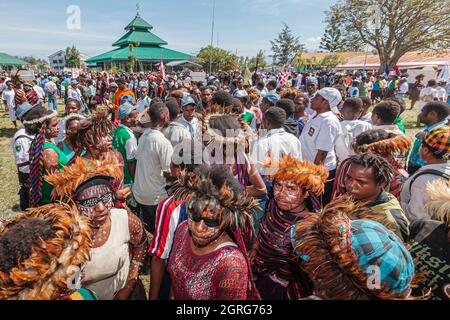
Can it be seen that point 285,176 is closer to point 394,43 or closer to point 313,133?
point 313,133

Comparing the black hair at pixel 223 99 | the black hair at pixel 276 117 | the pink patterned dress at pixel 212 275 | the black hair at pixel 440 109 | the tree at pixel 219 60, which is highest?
the tree at pixel 219 60

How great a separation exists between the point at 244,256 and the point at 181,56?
42.8 m

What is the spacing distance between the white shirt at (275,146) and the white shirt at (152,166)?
0.98m

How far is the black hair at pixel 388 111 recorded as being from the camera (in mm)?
3561

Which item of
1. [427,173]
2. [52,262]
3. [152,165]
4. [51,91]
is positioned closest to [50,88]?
[51,91]

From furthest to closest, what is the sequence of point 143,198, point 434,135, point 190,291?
point 143,198 < point 434,135 < point 190,291

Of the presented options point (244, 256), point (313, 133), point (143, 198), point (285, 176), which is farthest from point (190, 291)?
point (313, 133)

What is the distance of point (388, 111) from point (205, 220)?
316 cm

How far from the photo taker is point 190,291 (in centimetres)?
158

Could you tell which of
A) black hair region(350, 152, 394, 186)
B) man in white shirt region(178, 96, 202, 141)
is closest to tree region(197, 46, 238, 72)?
man in white shirt region(178, 96, 202, 141)

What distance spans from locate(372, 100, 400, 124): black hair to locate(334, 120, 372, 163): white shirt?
0.31m

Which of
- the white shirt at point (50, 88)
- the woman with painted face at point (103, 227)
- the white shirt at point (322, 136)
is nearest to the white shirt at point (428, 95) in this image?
the white shirt at point (322, 136)

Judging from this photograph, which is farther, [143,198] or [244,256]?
[143,198]

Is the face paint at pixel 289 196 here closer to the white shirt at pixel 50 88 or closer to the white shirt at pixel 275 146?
the white shirt at pixel 275 146
